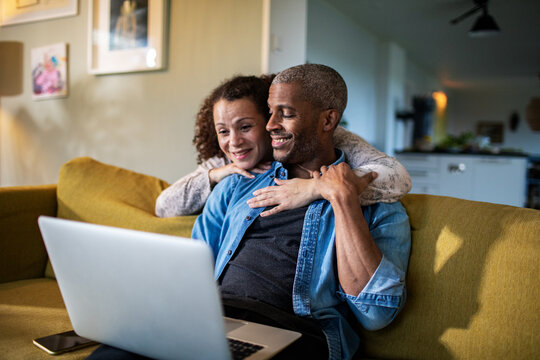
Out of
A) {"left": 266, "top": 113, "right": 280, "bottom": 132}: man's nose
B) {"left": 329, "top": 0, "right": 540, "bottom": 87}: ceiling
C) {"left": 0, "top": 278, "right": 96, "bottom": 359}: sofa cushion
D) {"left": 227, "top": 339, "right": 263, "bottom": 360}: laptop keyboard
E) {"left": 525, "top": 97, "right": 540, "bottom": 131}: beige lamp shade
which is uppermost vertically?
{"left": 329, "top": 0, "right": 540, "bottom": 87}: ceiling

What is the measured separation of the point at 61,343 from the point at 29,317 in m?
0.45

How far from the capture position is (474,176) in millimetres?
5199

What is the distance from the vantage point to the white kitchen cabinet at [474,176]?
5000 mm

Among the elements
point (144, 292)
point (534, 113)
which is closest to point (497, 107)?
point (534, 113)

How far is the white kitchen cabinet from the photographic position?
500 centimetres

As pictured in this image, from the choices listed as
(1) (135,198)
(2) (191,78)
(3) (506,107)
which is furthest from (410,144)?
(1) (135,198)

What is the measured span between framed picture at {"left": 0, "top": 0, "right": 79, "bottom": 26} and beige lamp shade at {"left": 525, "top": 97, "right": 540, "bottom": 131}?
1077 cm

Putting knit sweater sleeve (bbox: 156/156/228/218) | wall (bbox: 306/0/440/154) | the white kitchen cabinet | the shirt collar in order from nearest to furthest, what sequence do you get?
the shirt collar, knit sweater sleeve (bbox: 156/156/228/218), the white kitchen cabinet, wall (bbox: 306/0/440/154)

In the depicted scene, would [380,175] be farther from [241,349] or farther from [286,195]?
[241,349]

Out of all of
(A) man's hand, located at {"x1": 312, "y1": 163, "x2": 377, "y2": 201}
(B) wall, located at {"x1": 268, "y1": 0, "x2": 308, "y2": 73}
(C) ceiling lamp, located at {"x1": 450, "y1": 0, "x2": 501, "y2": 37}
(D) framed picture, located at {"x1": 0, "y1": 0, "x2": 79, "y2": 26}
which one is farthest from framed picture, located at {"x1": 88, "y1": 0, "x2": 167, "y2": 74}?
(C) ceiling lamp, located at {"x1": 450, "y1": 0, "x2": 501, "y2": 37}

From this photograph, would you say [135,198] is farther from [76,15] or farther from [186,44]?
[76,15]

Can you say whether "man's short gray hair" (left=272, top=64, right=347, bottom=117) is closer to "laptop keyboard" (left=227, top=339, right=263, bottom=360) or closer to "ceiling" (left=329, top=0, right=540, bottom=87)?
"laptop keyboard" (left=227, top=339, right=263, bottom=360)

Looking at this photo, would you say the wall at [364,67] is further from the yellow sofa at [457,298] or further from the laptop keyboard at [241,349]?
the laptop keyboard at [241,349]

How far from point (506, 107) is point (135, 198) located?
13.0 m
